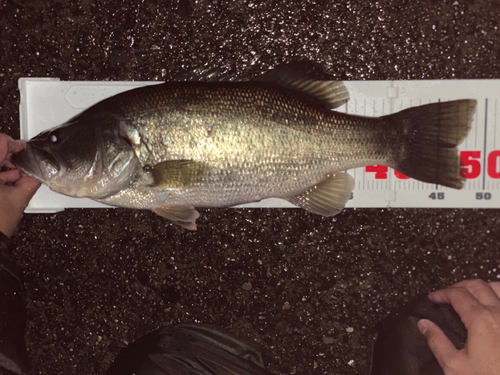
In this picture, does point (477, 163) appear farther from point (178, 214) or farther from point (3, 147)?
point (3, 147)

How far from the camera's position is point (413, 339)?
6.77ft

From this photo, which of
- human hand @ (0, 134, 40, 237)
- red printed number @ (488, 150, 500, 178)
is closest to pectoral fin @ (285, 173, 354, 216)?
red printed number @ (488, 150, 500, 178)

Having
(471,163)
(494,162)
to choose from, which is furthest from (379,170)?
(494,162)

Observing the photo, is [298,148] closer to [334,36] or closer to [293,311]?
[334,36]

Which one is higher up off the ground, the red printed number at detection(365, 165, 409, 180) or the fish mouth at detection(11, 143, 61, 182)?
the fish mouth at detection(11, 143, 61, 182)

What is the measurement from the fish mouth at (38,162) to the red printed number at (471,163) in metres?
1.86

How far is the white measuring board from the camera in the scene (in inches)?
83.9

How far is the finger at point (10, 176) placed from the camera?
204cm

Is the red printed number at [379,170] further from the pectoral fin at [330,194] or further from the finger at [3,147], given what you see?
the finger at [3,147]

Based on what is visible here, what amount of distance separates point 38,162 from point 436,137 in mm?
1682

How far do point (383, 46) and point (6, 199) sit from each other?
1961mm

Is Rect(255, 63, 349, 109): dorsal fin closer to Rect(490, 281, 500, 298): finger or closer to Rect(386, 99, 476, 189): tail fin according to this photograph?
Rect(386, 99, 476, 189): tail fin

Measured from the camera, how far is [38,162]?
179cm

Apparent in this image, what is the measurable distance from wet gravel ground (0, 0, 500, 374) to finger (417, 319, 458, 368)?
0.81 feet
